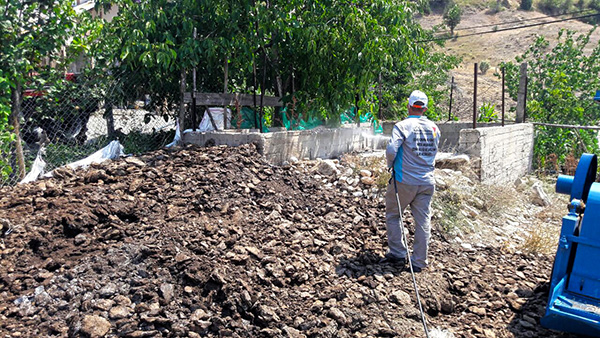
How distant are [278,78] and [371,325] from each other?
5221 millimetres

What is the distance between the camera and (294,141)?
7.42 meters

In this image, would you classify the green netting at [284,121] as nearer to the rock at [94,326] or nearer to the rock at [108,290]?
the rock at [108,290]

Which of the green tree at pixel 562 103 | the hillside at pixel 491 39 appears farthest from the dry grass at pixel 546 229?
the hillside at pixel 491 39

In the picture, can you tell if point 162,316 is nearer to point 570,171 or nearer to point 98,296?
point 98,296

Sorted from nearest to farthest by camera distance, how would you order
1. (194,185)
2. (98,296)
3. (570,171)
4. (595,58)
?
(98,296), (194,185), (570,171), (595,58)

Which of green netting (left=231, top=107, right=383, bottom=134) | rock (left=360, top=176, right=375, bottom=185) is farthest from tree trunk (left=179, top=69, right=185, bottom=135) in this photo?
rock (left=360, top=176, right=375, bottom=185)

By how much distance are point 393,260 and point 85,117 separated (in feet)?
15.6

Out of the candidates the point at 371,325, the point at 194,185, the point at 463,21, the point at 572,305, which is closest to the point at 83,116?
the point at 194,185

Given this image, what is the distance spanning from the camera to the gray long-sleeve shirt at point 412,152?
4.66 meters

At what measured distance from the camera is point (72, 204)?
5.01 metres

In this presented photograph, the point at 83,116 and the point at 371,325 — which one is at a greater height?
the point at 83,116

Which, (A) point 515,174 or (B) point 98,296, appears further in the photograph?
(A) point 515,174

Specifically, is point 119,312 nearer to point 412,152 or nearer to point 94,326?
point 94,326

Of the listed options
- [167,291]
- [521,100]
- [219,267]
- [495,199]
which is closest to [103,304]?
[167,291]
